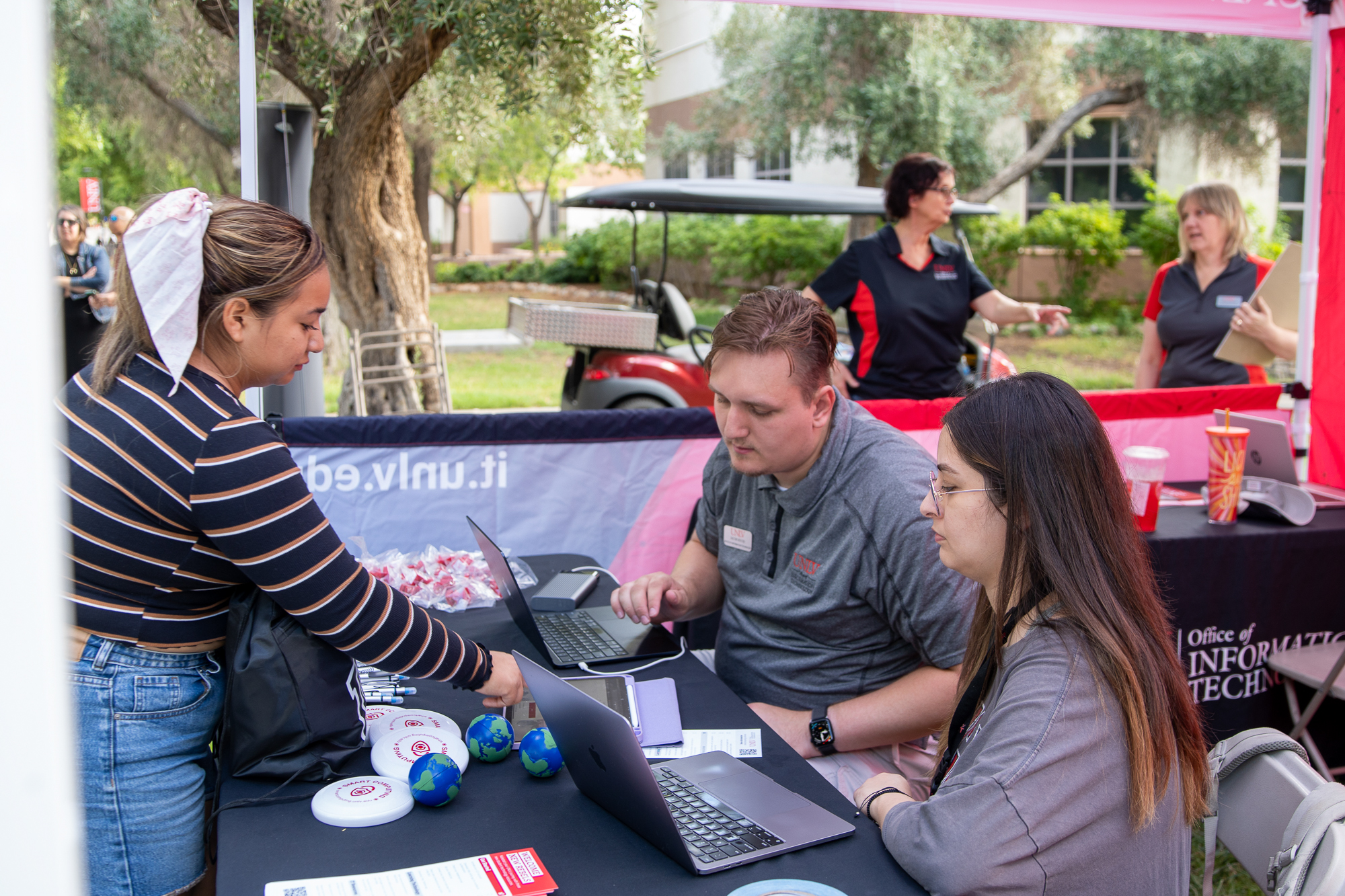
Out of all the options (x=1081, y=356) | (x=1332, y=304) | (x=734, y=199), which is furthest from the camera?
(x=1081, y=356)

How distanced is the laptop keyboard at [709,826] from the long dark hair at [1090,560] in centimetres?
47

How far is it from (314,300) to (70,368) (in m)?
7.47

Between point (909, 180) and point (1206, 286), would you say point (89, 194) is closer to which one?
point (909, 180)

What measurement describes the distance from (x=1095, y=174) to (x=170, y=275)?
19603 mm

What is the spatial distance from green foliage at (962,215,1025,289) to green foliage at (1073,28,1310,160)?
2752 millimetres

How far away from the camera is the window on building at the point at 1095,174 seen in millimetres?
18266

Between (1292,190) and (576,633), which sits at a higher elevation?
(1292,190)

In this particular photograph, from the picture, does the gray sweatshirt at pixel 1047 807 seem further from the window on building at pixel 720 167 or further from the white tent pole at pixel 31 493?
the window on building at pixel 720 167

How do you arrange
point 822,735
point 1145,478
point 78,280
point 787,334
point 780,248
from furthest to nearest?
point 780,248 < point 78,280 < point 1145,478 < point 787,334 < point 822,735

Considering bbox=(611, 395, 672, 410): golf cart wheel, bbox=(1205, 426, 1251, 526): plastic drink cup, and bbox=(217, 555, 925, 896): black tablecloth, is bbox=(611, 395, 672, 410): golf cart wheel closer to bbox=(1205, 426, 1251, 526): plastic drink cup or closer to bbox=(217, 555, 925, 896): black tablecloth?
bbox=(1205, 426, 1251, 526): plastic drink cup

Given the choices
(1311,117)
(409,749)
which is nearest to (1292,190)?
(1311,117)

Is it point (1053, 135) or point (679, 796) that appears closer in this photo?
point (679, 796)

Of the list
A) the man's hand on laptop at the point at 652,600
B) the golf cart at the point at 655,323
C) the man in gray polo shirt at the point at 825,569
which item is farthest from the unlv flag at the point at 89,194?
the man in gray polo shirt at the point at 825,569

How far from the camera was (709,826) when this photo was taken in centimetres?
152
